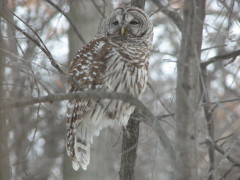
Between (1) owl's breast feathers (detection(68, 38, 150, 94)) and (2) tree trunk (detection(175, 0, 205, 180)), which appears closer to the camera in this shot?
(2) tree trunk (detection(175, 0, 205, 180))

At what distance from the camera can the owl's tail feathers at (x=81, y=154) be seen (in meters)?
4.70

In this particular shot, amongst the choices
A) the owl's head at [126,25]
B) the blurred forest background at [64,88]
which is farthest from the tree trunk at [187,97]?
the owl's head at [126,25]

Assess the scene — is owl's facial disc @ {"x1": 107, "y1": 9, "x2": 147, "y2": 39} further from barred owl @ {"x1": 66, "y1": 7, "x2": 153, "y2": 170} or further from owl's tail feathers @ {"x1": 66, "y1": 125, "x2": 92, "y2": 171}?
owl's tail feathers @ {"x1": 66, "y1": 125, "x2": 92, "y2": 171}

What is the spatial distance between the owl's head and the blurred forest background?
242 mm

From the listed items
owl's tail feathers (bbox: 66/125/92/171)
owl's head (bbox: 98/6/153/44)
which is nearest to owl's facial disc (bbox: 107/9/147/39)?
owl's head (bbox: 98/6/153/44)

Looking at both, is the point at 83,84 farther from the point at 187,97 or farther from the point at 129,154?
the point at 187,97

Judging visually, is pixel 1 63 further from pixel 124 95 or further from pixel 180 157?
pixel 180 157

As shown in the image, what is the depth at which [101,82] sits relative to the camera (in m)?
4.52

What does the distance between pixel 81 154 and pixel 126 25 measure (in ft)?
5.42

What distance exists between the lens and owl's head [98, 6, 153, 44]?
5121 mm

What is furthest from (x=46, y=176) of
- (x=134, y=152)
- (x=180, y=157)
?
(x=180, y=157)

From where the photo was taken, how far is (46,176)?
852 centimetres

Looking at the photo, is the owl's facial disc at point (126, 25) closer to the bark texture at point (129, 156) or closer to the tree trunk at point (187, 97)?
the bark texture at point (129, 156)

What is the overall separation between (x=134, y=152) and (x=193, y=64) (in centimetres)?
192
